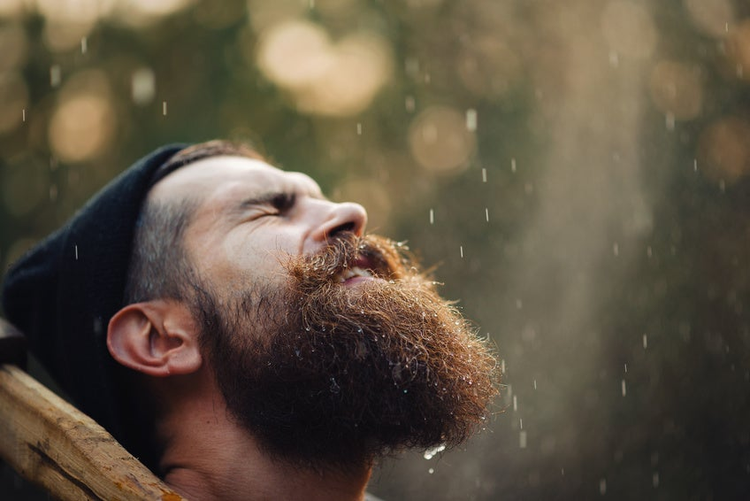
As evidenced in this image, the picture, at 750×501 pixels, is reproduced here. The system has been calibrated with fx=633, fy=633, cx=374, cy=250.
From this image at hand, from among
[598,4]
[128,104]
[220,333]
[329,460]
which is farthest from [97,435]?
[598,4]

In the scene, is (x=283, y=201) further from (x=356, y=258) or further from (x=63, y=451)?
(x=63, y=451)

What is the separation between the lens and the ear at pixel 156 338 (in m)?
2.08

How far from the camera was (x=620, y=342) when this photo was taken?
9.02 metres

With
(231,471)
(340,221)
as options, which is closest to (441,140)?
(340,221)

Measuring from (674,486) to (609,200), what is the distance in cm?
397

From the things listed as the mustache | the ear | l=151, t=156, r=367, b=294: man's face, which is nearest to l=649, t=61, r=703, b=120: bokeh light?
the mustache

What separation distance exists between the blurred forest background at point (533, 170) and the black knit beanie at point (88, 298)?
20.6 feet

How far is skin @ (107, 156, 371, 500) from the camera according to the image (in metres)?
1.98

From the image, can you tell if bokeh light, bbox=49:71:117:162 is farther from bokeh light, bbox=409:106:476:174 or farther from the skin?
the skin

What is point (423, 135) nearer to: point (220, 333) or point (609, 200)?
point (609, 200)

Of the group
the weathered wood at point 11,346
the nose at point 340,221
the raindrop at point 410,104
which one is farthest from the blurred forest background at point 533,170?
the weathered wood at point 11,346

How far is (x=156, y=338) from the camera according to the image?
2145 millimetres

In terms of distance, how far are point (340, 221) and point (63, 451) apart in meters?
1.11

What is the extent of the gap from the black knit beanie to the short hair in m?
0.03
